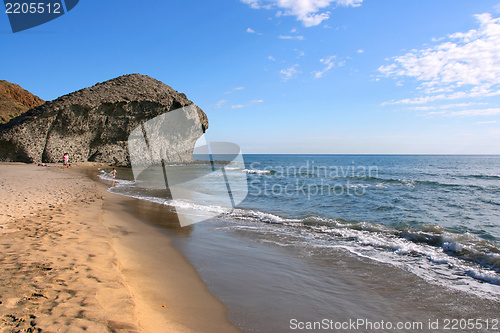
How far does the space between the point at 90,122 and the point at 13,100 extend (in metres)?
27.4

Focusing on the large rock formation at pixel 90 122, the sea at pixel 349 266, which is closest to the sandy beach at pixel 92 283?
the sea at pixel 349 266

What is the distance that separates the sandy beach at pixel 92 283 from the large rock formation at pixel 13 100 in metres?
48.5

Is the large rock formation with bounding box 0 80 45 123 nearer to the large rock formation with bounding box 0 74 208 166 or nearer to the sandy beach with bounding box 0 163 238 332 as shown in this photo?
the large rock formation with bounding box 0 74 208 166

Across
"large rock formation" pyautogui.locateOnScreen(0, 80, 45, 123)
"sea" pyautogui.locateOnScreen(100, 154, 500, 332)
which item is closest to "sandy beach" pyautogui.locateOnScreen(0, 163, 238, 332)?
"sea" pyautogui.locateOnScreen(100, 154, 500, 332)

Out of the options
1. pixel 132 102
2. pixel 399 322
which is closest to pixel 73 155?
pixel 132 102

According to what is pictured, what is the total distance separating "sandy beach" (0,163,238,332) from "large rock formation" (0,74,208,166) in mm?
28717

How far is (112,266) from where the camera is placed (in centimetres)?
399

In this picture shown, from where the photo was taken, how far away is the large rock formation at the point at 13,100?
1640 inches

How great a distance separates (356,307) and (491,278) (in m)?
3.25

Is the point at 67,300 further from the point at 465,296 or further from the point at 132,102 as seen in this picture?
the point at 132,102

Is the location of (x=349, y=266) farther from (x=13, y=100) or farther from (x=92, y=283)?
(x=13, y=100)

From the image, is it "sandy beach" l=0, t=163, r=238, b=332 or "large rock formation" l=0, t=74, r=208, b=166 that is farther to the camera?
"large rock formation" l=0, t=74, r=208, b=166

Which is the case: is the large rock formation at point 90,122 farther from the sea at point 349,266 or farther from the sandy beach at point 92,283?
the sandy beach at point 92,283

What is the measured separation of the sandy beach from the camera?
2.52 m
